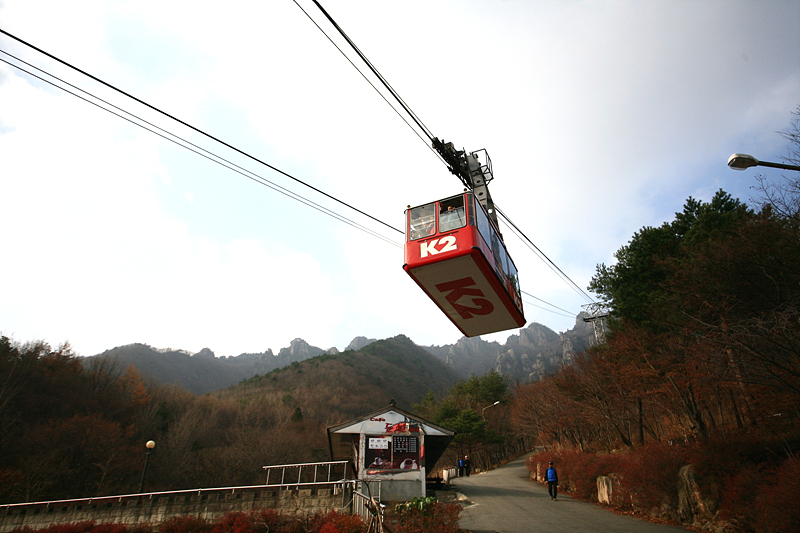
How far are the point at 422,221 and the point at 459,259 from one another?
5.68 ft

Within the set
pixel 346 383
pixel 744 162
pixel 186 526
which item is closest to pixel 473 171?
pixel 744 162

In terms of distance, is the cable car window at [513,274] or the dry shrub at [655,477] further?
the dry shrub at [655,477]

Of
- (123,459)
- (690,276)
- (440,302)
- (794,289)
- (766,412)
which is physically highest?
(690,276)

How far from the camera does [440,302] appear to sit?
1160cm

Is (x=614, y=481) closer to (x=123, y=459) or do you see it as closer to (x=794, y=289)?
(x=794, y=289)

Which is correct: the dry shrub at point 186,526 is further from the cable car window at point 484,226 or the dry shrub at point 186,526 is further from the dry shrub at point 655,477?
the dry shrub at point 655,477

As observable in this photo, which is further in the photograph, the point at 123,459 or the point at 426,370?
the point at 426,370

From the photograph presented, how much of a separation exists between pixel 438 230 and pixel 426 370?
14833 centimetres

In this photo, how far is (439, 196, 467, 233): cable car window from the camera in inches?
396

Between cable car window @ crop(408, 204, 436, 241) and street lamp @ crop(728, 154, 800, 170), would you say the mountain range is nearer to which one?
cable car window @ crop(408, 204, 436, 241)

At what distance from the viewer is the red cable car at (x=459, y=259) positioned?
9773 millimetres

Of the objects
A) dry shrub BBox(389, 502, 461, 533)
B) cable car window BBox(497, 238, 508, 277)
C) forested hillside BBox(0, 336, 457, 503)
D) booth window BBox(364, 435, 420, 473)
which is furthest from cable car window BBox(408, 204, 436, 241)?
forested hillside BBox(0, 336, 457, 503)

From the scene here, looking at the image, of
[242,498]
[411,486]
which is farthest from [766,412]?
[242,498]

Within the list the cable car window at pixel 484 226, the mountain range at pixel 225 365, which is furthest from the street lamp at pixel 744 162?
the mountain range at pixel 225 365
